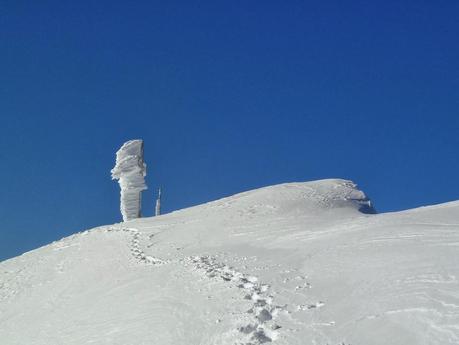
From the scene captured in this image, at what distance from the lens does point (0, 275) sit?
1964 centimetres

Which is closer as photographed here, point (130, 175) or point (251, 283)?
point (251, 283)

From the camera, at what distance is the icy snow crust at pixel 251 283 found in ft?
30.1

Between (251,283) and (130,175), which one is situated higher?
(130,175)

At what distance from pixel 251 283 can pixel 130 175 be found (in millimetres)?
21753

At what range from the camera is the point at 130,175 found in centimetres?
3312

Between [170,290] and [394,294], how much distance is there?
5.42 m

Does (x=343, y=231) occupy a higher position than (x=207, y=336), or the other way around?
(x=343, y=231)

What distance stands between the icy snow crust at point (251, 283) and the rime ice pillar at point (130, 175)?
32.7ft

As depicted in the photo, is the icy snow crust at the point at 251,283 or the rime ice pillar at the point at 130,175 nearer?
the icy snow crust at the point at 251,283

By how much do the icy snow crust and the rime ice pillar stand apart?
Result: 9.97 metres

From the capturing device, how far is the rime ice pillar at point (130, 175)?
3234cm

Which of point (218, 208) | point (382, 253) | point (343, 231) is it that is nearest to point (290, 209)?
point (218, 208)

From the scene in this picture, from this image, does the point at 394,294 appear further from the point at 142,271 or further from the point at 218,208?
the point at 218,208

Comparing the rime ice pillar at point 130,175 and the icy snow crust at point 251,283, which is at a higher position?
the rime ice pillar at point 130,175
